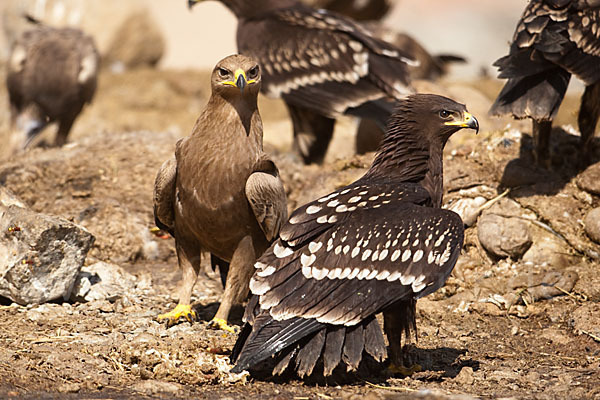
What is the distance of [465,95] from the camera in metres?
10.5

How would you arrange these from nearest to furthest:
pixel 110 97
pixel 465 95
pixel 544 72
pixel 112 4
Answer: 1. pixel 544 72
2. pixel 465 95
3. pixel 110 97
4. pixel 112 4

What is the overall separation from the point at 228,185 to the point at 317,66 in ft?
12.6

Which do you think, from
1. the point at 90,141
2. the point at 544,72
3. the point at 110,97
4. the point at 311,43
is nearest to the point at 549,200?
the point at 544,72

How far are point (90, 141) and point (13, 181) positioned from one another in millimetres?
1210

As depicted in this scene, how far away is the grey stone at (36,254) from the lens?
5609 mm

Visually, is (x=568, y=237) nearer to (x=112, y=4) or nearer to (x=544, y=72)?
(x=544, y=72)

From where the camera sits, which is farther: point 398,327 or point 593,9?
point 593,9

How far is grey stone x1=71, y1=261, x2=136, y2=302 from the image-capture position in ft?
19.8

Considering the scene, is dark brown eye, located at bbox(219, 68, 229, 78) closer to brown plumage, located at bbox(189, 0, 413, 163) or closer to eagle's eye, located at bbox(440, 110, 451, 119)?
eagle's eye, located at bbox(440, 110, 451, 119)

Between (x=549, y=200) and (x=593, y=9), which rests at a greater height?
(x=593, y=9)

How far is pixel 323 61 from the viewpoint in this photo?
8.98 metres

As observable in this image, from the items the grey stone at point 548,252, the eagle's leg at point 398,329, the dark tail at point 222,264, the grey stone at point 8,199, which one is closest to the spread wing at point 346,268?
the eagle's leg at point 398,329

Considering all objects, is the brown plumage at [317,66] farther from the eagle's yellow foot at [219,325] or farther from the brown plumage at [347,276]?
the brown plumage at [347,276]

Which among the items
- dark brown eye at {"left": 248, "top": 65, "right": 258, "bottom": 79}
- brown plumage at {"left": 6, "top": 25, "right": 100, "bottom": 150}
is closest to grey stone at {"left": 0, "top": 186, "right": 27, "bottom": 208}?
dark brown eye at {"left": 248, "top": 65, "right": 258, "bottom": 79}
